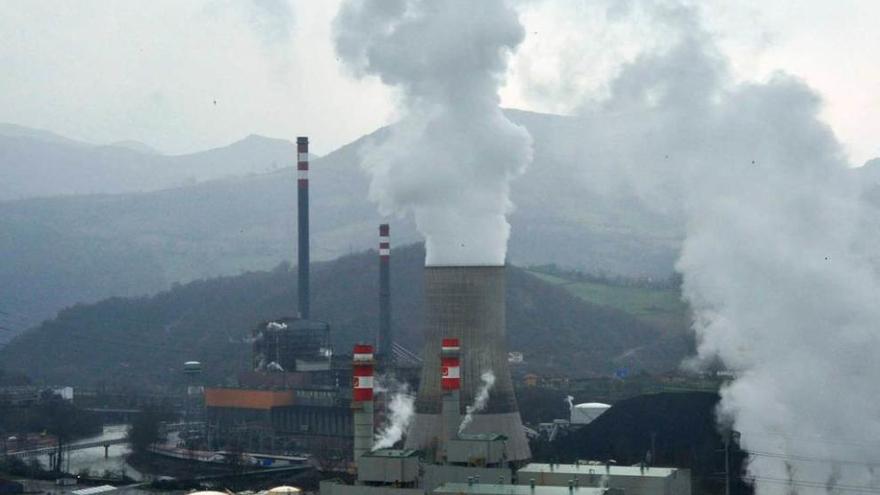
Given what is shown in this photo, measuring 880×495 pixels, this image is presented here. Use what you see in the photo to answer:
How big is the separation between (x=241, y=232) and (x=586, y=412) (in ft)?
391

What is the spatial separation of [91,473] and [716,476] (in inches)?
926

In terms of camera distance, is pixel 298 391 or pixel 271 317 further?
pixel 271 317

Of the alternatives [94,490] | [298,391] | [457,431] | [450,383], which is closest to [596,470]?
[457,431]

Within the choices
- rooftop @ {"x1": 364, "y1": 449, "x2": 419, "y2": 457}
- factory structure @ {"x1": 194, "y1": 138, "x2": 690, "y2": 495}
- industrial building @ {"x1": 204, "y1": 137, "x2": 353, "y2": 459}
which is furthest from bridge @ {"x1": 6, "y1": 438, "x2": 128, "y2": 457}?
rooftop @ {"x1": 364, "y1": 449, "x2": 419, "y2": 457}

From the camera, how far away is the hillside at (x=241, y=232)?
141 metres

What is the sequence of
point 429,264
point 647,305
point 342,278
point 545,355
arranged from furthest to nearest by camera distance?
1. point 342,278
2. point 647,305
3. point 545,355
4. point 429,264

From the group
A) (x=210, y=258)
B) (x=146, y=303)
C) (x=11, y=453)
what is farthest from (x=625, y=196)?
(x=11, y=453)

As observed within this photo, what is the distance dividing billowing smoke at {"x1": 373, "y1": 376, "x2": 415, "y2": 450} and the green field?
22.7 m

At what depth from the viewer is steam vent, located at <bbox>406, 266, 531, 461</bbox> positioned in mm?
36906

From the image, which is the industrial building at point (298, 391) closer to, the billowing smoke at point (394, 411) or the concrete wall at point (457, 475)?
the billowing smoke at point (394, 411)

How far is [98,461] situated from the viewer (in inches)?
2094

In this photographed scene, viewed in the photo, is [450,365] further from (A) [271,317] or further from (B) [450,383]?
(A) [271,317]

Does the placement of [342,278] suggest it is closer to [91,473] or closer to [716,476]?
[91,473]

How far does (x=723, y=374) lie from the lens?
4547cm
